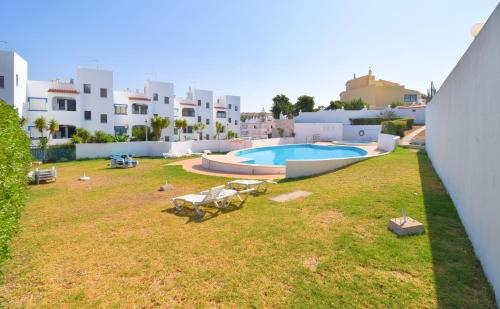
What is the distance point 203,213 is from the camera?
8.04 meters

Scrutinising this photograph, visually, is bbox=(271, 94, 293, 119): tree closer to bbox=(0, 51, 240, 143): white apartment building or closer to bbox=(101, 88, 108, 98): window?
bbox=(0, 51, 240, 143): white apartment building

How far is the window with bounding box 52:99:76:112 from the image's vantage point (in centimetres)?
3058

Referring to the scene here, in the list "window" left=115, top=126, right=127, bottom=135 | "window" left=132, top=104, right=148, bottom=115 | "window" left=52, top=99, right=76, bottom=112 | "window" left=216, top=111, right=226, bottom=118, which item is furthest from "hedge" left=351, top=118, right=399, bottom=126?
"window" left=52, top=99, right=76, bottom=112

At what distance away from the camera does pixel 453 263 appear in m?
4.32

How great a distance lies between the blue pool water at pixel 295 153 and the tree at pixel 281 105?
40.4m

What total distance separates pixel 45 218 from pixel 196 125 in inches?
1432

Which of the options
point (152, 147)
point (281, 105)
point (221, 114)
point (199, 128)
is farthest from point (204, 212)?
point (281, 105)

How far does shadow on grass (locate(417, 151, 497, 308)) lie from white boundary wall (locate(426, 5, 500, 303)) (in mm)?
151

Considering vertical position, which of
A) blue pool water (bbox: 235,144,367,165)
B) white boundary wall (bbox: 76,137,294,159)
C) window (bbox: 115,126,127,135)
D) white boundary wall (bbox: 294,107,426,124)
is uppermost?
white boundary wall (bbox: 294,107,426,124)

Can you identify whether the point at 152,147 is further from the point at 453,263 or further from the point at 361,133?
the point at 361,133

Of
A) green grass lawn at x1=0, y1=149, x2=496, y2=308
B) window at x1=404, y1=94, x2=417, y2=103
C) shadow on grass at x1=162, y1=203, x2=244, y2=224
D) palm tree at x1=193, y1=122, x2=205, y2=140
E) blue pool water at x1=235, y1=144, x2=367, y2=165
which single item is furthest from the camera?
window at x1=404, y1=94, x2=417, y2=103

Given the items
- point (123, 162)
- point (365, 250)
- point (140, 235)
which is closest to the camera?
point (365, 250)

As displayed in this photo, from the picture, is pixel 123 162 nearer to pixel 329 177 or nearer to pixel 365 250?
pixel 329 177

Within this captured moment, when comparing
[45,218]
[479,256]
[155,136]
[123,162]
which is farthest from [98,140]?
→ [479,256]
